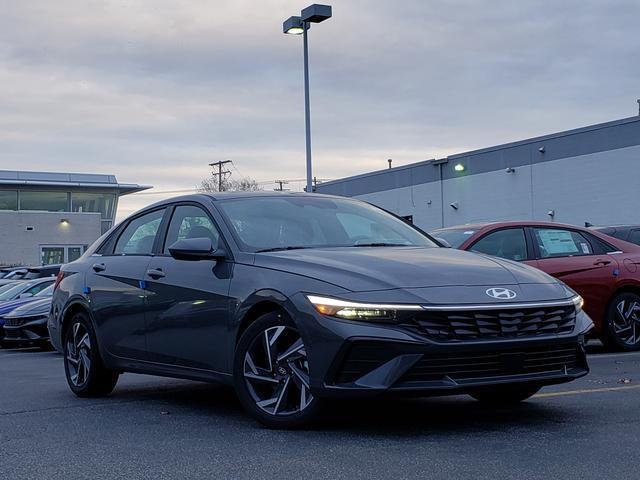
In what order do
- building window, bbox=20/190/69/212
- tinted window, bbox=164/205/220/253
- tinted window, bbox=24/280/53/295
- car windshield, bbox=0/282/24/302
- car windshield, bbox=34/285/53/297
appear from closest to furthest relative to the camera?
tinted window, bbox=164/205/220/253
car windshield, bbox=34/285/53/297
car windshield, bbox=0/282/24/302
tinted window, bbox=24/280/53/295
building window, bbox=20/190/69/212

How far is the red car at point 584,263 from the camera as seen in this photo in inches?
423

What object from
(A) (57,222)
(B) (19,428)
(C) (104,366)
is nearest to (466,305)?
(B) (19,428)

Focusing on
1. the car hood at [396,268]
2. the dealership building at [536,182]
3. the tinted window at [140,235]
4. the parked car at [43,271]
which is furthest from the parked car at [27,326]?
the dealership building at [536,182]

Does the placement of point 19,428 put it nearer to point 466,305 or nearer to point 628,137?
point 466,305

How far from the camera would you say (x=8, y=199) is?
52.1 metres

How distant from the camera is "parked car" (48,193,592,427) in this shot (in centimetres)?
527

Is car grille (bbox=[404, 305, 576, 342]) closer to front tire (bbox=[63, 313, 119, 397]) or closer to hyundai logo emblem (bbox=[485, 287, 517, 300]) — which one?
hyundai logo emblem (bbox=[485, 287, 517, 300])

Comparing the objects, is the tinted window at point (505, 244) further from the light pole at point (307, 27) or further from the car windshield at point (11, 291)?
the car windshield at point (11, 291)

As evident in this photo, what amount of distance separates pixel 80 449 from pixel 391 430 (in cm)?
176

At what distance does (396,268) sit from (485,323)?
62cm

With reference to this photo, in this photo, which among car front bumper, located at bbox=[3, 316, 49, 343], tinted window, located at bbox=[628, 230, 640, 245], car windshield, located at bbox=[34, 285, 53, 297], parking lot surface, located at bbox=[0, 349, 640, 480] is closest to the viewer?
parking lot surface, located at bbox=[0, 349, 640, 480]

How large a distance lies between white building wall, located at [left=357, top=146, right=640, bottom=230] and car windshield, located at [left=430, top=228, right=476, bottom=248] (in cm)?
1804

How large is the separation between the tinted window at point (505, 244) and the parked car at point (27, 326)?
8.25 metres

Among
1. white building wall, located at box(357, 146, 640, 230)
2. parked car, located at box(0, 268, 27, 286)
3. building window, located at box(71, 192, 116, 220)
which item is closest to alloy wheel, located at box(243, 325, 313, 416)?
parked car, located at box(0, 268, 27, 286)
